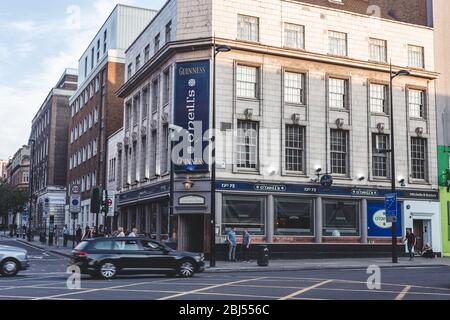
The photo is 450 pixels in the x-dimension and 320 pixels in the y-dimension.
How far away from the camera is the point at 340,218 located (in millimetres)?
A: 34938

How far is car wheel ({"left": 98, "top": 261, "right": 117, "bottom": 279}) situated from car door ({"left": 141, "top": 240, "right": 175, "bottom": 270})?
3.89ft

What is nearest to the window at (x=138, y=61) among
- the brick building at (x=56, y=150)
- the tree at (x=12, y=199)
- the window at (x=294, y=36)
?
the window at (x=294, y=36)

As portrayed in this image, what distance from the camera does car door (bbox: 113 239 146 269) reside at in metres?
20.4

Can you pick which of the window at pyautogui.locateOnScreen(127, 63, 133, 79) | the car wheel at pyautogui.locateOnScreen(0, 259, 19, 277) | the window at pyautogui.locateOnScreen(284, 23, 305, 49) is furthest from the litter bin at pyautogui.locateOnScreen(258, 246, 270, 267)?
the window at pyautogui.locateOnScreen(127, 63, 133, 79)

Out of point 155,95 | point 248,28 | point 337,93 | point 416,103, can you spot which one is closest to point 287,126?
point 337,93

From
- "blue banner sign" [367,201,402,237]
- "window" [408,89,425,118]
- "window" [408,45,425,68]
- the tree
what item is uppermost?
"window" [408,45,425,68]

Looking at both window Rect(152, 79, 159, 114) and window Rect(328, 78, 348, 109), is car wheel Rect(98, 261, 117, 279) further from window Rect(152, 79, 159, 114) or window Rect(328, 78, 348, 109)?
window Rect(328, 78, 348, 109)

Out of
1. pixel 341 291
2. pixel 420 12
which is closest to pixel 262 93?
pixel 420 12

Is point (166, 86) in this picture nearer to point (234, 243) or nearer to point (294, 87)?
point (294, 87)

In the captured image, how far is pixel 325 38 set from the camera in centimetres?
3578

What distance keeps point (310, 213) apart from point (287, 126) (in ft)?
17.3

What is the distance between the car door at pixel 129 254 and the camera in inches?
804

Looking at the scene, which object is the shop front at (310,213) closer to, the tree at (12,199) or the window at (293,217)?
the window at (293,217)

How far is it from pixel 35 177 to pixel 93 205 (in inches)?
2611
